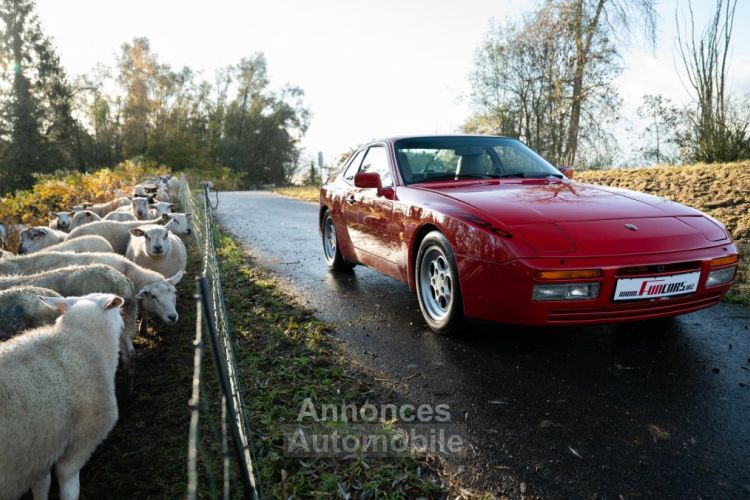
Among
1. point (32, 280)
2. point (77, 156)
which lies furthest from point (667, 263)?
point (77, 156)

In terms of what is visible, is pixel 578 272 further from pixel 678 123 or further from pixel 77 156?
pixel 77 156

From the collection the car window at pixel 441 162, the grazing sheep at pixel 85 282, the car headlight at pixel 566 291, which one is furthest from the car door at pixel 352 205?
the car headlight at pixel 566 291

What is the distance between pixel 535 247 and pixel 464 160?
2.02 m

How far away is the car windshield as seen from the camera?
199 inches

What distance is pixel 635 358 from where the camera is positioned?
3.74 meters

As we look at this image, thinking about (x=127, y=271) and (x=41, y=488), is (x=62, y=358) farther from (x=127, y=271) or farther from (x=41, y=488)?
(x=127, y=271)

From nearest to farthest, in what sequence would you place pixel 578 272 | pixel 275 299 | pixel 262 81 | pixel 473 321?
pixel 578 272 → pixel 473 321 → pixel 275 299 → pixel 262 81

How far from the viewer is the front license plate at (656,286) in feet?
11.0

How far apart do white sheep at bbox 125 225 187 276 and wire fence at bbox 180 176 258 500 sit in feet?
4.78

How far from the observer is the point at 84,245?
5.82 meters

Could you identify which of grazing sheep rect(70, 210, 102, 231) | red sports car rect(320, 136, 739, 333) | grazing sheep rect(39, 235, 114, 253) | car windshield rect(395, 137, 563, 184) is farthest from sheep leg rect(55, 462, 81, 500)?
grazing sheep rect(70, 210, 102, 231)

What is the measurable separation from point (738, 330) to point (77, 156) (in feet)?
163

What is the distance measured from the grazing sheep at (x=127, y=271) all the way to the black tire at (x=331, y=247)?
232cm

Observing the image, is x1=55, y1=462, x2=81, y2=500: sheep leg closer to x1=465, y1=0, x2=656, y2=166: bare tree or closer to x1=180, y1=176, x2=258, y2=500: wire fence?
x1=180, y1=176, x2=258, y2=500: wire fence
